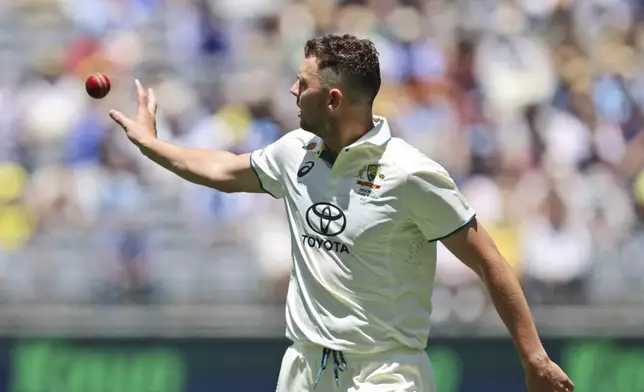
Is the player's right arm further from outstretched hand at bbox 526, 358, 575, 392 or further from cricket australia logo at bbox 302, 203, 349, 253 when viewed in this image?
outstretched hand at bbox 526, 358, 575, 392

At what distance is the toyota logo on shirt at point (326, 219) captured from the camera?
426cm

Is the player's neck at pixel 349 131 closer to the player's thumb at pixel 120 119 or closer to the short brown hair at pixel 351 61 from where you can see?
the short brown hair at pixel 351 61

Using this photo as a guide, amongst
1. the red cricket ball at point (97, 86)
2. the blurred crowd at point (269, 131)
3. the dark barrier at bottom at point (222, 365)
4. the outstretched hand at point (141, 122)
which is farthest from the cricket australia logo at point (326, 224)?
the blurred crowd at point (269, 131)

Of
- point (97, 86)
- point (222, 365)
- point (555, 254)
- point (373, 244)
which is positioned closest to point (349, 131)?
point (373, 244)

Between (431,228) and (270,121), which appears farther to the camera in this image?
(270,121)

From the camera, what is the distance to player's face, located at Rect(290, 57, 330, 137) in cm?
429

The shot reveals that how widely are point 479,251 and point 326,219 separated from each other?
0.58 meters

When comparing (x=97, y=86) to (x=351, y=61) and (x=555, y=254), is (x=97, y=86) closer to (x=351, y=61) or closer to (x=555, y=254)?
(x=351, y=61)

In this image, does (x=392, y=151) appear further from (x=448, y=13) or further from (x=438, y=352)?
(x=448, y=13)

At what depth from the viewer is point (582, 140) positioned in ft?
32.7

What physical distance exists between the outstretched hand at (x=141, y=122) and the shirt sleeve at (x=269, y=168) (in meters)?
0.49

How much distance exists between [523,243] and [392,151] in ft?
17.6

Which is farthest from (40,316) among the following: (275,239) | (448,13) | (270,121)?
(448,13)

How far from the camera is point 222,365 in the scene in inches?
355
